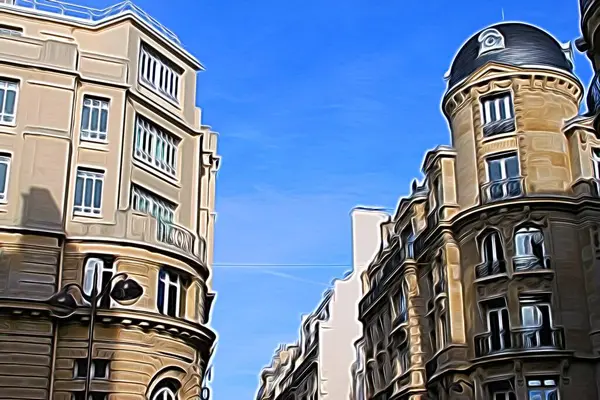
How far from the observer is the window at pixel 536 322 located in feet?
101

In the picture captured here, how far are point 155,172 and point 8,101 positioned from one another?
541 cm

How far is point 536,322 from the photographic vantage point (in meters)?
31.2

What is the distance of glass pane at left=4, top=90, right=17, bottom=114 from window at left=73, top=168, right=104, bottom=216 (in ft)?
9.19

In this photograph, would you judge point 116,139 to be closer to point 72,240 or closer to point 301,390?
point 72,240

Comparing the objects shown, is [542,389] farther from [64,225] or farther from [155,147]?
[64,225]

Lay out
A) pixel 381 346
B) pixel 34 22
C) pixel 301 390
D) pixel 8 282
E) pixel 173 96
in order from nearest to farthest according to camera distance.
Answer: pixel 8 282, pixel 34 22, pixel 173 96, pixel 381 346, pixel 301 390

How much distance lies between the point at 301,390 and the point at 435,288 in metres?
30.6

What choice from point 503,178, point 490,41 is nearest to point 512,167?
point 503,178

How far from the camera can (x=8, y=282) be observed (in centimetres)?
2600

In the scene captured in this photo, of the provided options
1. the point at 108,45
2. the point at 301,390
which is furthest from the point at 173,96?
the point at 301,390


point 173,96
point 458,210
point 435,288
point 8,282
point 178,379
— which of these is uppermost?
point 173,96

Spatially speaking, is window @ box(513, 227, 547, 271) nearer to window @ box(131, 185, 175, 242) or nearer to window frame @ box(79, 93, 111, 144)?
window @ box(131, 185, 175, 242)

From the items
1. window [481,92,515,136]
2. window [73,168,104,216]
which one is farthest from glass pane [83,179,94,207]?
window [481,92,515,136]

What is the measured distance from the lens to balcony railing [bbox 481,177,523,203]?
3291 cm
